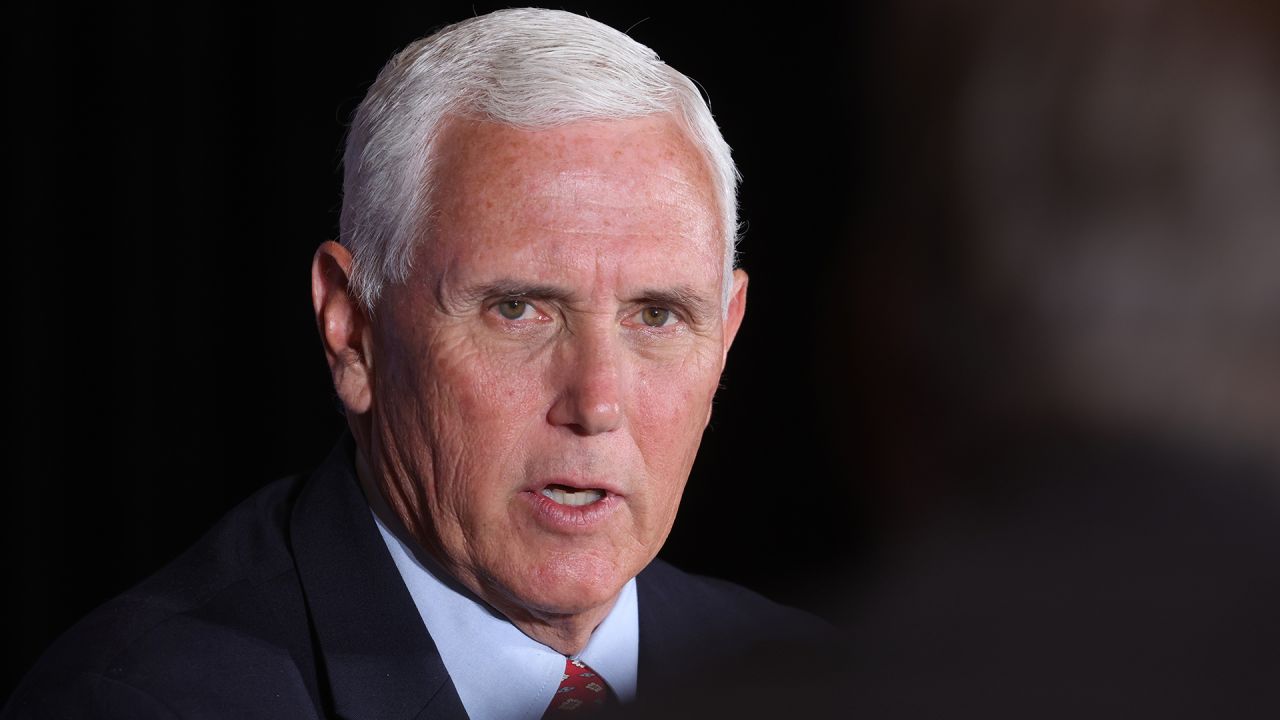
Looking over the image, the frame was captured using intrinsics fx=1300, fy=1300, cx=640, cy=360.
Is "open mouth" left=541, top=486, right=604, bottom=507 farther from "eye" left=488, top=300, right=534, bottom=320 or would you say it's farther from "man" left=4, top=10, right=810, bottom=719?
"eye" left=488, top=300, right=534, bottom=320

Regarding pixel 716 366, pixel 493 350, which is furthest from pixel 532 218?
pixel 716 366

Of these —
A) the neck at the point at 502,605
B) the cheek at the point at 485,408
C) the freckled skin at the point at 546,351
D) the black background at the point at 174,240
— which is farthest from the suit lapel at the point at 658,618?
the black background at the point at 174,240

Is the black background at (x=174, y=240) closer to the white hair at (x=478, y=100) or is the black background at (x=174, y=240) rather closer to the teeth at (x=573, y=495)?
the white hair at (x=478, y=100)

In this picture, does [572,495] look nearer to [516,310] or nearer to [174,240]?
[516,310]

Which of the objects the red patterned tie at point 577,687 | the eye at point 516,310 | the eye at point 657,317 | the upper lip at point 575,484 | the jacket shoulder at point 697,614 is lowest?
the jacket shoulder at point 697,614

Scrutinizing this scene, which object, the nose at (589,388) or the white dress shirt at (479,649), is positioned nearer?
the nose at (589,388)

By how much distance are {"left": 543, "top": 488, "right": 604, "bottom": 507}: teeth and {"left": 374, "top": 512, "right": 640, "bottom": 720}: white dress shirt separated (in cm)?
17

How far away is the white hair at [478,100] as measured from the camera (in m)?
1.39

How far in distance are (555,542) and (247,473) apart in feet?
4.55

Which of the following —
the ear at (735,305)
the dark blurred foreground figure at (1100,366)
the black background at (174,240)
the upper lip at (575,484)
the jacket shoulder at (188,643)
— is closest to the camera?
the dark blurred foreground figure at (1100,366)

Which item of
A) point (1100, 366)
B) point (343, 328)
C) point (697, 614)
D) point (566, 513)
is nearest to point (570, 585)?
point (566, 513)

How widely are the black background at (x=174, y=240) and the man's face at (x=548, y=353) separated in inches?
41.1

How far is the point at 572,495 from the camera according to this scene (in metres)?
1.40

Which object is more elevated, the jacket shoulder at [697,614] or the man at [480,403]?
the man at [480,403]
